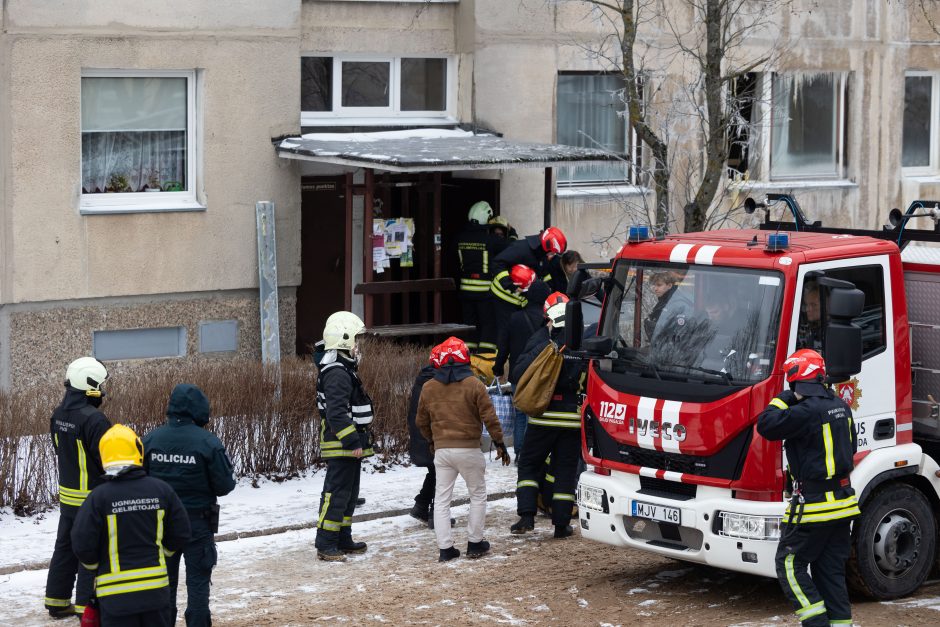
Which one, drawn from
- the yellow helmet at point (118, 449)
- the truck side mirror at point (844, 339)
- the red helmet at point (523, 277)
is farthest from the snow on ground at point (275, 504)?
the truck side mirror at point (844, 339)

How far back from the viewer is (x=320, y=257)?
16.8 m

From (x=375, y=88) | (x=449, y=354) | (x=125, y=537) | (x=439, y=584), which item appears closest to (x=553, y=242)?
(x=375, y=88)

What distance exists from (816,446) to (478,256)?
8.38m

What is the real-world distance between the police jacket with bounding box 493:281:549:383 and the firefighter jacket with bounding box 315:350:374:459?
1974 millimetres

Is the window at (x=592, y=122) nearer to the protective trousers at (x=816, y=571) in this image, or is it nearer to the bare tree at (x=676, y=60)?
the bare tree at (x=676, y=60)

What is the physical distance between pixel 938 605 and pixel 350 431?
4.03 m

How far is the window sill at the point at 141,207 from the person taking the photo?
1467cm

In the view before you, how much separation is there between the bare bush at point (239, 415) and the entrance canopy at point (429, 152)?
6.78 ft

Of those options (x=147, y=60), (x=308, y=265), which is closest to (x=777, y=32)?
(x=308, y=265)

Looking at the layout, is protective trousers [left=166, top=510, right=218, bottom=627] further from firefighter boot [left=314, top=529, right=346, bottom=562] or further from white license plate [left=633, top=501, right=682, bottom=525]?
white license plate [left=633, top=501, right=682, bottom=525]

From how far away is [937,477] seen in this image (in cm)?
933

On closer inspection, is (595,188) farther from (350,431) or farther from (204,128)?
(350,431)

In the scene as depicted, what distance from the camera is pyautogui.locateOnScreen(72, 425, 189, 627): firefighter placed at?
23.3 ft

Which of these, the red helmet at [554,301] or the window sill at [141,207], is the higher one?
the window sill at [141,207]
